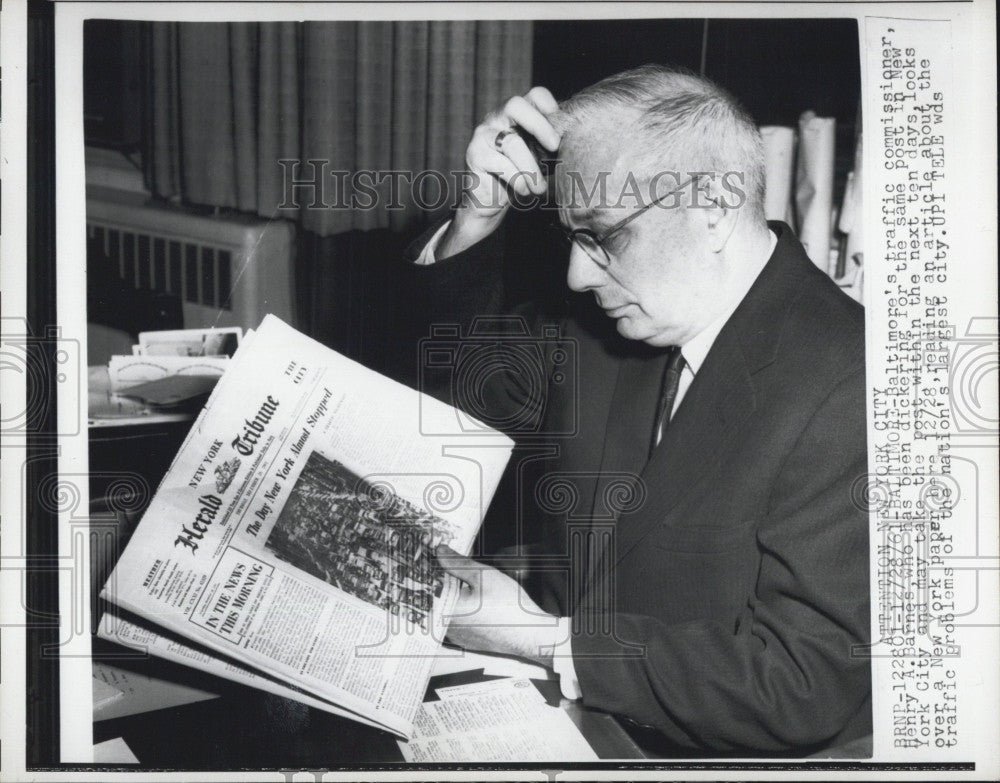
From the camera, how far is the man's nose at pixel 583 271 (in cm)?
105

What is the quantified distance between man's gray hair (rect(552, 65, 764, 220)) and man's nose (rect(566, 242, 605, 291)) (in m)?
0.12

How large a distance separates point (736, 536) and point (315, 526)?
51 centimetres

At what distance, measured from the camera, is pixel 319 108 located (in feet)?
3.63

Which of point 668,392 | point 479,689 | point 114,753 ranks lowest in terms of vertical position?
point 114,753

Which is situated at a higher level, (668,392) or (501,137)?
(501,137)

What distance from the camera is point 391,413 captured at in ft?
3.47

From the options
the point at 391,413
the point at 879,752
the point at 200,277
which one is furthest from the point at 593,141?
the point at 879,752

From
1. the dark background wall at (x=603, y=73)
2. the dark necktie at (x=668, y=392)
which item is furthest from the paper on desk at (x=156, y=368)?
the dark necktie at (x=668, y=392)

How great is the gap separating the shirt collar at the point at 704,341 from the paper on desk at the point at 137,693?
2.39ft

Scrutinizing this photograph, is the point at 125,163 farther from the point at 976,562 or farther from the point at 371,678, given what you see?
the point at 976,562

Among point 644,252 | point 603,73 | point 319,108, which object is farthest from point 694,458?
point 319,108

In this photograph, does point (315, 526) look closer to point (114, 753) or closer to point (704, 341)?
point (114, 753)

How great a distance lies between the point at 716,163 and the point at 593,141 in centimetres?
15

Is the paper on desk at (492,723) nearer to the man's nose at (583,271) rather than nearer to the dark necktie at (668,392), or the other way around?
the dark necktie at (668,392)
